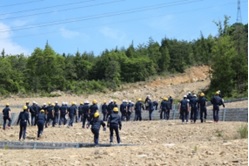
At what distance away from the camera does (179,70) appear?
9394cm

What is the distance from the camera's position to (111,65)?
8625cm

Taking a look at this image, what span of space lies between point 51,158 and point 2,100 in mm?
53634

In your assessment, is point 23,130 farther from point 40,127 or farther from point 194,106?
point 194,106

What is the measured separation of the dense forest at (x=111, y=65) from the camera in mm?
77062

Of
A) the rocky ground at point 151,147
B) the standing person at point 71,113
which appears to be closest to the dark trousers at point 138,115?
the rocky ground at point 151,147

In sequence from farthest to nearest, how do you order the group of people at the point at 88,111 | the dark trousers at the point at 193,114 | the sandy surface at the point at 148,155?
1. the dark trousers at the point at 193,114
2. the group of people at the point at 88,111
3. the sandy surface at the point at 148,155

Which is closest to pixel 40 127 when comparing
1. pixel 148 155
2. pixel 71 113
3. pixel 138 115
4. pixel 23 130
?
pixel 23 130

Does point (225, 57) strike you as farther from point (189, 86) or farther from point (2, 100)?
point (2, 100)

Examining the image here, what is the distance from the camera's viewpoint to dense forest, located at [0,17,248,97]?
77062 millimetres

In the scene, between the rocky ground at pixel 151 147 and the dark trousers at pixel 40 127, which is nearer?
the rocky ground at pixel 151 147

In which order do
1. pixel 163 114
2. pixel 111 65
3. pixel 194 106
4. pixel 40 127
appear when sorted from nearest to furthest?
pixel 40 127
pixel 194 106
pixel 163 114
pixel 111 65

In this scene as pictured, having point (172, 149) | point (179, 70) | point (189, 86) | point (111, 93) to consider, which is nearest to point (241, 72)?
point (189, 86)

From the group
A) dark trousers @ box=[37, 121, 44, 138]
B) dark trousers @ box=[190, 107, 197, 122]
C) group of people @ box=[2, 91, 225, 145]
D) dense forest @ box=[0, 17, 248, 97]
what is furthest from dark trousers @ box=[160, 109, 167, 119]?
dense forest @ box=[0, 17, 248, 97]

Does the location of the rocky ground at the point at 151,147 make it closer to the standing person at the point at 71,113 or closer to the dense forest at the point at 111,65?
the standing person at the point at 71,113
